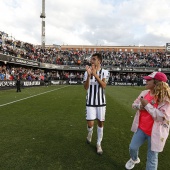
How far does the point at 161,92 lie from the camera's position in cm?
346

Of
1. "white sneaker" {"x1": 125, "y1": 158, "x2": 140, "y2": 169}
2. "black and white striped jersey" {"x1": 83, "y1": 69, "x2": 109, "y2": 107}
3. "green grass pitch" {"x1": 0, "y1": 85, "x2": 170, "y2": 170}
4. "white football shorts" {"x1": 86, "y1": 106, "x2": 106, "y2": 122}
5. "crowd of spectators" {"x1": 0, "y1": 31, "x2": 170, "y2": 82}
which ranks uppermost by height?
"crowd of spectators" {"x1": 0, "y1": 31, "x2": 170, "y2": 82}

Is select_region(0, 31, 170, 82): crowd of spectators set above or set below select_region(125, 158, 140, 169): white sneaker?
above

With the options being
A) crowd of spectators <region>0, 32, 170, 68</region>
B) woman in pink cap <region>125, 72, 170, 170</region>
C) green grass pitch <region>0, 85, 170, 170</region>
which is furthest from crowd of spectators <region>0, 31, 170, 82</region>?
woman in pink cap <region>125, 72, 170, 170</region>

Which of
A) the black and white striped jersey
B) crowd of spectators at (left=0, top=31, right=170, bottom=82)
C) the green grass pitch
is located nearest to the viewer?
the green grass pitch

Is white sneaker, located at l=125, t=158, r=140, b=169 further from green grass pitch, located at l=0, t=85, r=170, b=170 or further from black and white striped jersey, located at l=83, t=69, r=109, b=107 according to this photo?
black and white striped jersey, located at l=83, t=69, r=109, b=107

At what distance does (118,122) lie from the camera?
848 centimetres

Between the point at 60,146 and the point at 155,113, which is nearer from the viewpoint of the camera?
the point at 155,113

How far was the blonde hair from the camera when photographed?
135 inches

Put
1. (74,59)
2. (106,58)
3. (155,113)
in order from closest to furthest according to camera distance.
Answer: (155,113)
(74,59)
(106,58)

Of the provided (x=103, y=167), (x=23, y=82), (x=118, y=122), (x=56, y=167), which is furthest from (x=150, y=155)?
(x=23, y=82)

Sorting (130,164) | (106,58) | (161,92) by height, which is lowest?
(130,164)

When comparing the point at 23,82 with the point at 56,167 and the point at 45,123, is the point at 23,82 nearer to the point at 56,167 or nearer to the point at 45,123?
the point at 45,123

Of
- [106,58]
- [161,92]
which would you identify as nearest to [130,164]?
[161,92]

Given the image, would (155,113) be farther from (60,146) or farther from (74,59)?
(74,59)
